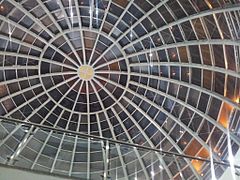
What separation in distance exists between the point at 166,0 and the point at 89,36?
7938mm

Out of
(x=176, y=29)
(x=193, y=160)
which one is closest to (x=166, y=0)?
(x=176, y=29)

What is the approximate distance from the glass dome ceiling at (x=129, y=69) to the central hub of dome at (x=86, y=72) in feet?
0.28

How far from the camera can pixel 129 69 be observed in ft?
117

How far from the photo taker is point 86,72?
3650 cm

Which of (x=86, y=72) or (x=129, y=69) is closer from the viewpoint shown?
(x=129, y=69)

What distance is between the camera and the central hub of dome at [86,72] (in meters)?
36.3

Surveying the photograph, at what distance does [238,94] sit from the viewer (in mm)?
27719

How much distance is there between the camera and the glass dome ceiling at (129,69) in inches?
1164

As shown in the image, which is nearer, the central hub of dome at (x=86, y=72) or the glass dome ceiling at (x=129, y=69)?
the glass dome ceiling at (x=129, y=69)

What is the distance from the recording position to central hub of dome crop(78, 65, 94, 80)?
119 ft

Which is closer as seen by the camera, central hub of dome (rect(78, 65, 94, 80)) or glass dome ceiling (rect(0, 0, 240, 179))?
glass dome ceiling (rect(0, 0, 240, 179))

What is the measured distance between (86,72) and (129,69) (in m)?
3.75

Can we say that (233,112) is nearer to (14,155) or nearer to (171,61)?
(171,61)

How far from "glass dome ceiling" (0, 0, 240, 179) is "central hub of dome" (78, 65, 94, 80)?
85 mm
